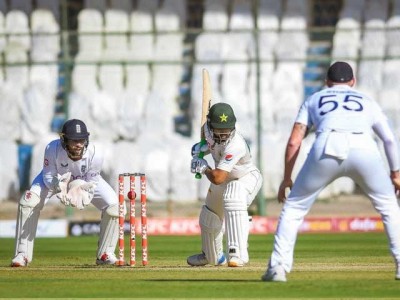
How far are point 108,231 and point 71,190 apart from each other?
1.96 feet

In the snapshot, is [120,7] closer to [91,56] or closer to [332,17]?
[91,56]

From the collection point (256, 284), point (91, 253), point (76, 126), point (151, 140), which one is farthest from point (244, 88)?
point (256, 284)

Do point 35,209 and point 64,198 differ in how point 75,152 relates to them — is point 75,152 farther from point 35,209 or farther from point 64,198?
point 35,209

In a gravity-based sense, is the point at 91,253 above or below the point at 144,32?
below

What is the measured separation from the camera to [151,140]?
2330cm

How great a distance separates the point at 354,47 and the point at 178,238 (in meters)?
6.45

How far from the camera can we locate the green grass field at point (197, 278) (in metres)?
8.80

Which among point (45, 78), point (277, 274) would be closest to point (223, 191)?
point (277, 274)

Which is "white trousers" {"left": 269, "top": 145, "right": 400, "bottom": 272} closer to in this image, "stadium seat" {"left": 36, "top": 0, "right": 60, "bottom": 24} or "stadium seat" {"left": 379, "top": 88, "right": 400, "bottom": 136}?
"stadium seat" {"left": 379, "top": 88, "right": 400, "bottom": 136}

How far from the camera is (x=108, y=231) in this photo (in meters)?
12.1

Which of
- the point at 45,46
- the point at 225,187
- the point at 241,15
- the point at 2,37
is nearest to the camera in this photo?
the point at 225,187

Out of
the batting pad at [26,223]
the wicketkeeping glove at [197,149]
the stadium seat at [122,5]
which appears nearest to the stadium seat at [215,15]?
the stadium seat at [122,5]

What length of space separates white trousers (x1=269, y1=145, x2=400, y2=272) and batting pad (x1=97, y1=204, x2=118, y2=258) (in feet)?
10.5

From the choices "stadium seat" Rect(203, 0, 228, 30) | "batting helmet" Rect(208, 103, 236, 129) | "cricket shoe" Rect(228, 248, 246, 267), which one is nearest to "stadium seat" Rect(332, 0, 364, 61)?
"stadium seat" Rect(203, 0, 228, 30)
